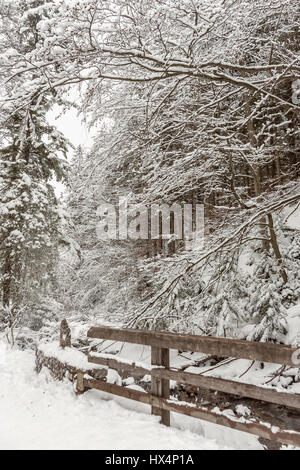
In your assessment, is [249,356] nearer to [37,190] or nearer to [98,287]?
[37,190]

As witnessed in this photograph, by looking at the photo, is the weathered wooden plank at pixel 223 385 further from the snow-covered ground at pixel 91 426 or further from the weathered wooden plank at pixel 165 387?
the snow-covered ground at pixel 91 426

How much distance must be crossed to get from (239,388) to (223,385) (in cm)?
17

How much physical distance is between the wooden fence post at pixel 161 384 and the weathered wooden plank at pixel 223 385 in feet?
0.10

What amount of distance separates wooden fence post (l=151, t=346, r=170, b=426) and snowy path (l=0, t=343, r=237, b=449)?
0.33ft

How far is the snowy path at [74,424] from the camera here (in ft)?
11.1

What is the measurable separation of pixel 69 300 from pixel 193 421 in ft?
62.2

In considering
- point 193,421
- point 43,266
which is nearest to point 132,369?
point 193,421

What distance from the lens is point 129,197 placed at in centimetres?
645

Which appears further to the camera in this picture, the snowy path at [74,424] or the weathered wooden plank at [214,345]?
the snowy path at [74,424]

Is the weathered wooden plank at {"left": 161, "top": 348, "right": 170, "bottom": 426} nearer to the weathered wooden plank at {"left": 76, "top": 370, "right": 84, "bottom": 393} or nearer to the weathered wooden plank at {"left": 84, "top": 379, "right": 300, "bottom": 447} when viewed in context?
the weathered wooden plank at {"left": 84, "top": 379, "right": 300, "bottom": 447}

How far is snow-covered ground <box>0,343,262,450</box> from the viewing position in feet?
11.1
